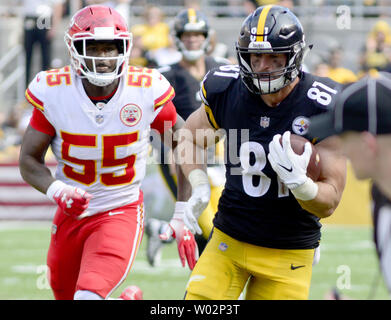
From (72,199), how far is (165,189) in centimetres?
584

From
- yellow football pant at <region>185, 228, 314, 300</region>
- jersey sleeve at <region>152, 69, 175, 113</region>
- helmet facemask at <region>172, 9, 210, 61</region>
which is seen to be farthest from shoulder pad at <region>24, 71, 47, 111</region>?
helmet facemask at <region>172, 9, 210, 61</region>

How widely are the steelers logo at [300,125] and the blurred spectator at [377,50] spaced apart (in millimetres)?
7978

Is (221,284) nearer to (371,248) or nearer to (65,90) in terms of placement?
(65,90)

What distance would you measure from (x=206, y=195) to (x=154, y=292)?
2688 mm

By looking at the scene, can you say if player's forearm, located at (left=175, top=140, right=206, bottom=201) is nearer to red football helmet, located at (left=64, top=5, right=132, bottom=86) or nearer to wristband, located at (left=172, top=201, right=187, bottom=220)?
wristband, located at (left=172, top=201, right=187, bottom=220)

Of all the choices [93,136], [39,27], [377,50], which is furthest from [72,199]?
[377,50]

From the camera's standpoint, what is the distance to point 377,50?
1188cm

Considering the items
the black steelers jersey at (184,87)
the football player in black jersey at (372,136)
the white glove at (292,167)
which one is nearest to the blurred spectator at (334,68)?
the black steelers jersey at (184,87)

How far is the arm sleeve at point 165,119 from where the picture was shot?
14.7ft

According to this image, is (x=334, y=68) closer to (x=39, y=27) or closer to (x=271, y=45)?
(x=39, y=27)

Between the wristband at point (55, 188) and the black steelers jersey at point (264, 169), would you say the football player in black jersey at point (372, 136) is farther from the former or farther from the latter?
the wristband at point (55, 188)

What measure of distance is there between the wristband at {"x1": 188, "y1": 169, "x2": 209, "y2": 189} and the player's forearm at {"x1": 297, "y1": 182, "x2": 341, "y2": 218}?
→ 26.7 inches

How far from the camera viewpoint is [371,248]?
28.8ft
